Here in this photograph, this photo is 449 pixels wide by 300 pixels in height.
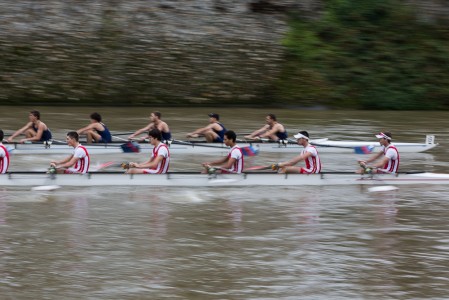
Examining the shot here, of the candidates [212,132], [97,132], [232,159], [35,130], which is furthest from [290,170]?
[35,130]

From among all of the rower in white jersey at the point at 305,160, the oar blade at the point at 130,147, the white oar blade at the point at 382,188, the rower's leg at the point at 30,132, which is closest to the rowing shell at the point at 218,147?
the oar blade at the point at 130,147

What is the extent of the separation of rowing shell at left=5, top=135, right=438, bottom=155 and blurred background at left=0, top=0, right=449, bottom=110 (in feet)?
44.1

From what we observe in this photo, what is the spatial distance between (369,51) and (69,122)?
15.6 meters

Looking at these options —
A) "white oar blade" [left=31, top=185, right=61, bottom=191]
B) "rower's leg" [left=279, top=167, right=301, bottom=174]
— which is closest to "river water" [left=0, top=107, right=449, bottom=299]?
"white oar blade" [left=31, top=185, right=61, bottom=191]

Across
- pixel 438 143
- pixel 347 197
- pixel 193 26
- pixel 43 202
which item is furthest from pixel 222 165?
pixel 193 26

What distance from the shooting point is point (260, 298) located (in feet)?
36.4

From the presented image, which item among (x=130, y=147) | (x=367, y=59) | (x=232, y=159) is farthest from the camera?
(x=367, y=59)

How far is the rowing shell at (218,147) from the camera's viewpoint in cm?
2228

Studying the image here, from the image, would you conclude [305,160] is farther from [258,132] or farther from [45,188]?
[258,132]

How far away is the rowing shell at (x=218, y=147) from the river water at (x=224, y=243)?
1.53 metres

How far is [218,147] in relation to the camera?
22.8 m

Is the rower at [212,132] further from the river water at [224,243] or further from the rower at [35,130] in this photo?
the river water at [224,243]

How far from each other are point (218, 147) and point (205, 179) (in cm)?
507

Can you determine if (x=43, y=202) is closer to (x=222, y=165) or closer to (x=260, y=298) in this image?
(x=222, y=165)
